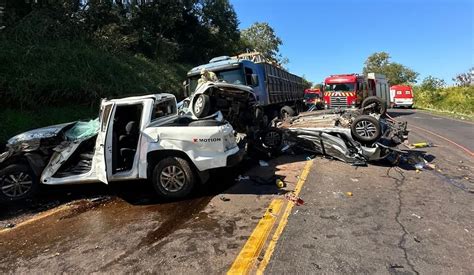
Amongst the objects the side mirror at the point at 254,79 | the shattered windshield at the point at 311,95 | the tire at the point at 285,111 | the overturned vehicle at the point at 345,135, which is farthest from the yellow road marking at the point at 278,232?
the shattered windshield at the point at 311,95

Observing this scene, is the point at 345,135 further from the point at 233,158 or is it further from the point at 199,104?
the point at 233,158

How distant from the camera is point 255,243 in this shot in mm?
4844

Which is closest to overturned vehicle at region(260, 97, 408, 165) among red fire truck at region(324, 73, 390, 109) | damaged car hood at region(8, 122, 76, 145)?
damaged car hood at region(8, 122, 76, 145)

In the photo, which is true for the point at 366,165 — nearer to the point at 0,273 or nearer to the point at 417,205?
the point at 417,205

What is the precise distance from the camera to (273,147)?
10703mm

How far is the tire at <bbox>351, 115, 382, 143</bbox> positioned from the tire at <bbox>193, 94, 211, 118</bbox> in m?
3.43

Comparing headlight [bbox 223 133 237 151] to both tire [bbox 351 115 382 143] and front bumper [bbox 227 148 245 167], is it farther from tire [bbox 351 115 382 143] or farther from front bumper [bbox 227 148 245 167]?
tire [bbox 351 115 382 143]

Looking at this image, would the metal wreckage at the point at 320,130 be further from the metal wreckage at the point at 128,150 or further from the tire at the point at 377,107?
the metal wreckage at the point at 128,150

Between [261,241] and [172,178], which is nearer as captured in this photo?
[261,241]

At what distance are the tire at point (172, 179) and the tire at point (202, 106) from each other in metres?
2.05

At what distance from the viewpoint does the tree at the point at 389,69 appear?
99062 millimetres

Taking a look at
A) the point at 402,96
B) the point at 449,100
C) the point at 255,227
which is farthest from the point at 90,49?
the point at 449,100

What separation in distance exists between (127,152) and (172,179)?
1.05m

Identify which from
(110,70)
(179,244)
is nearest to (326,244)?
(179,244)
